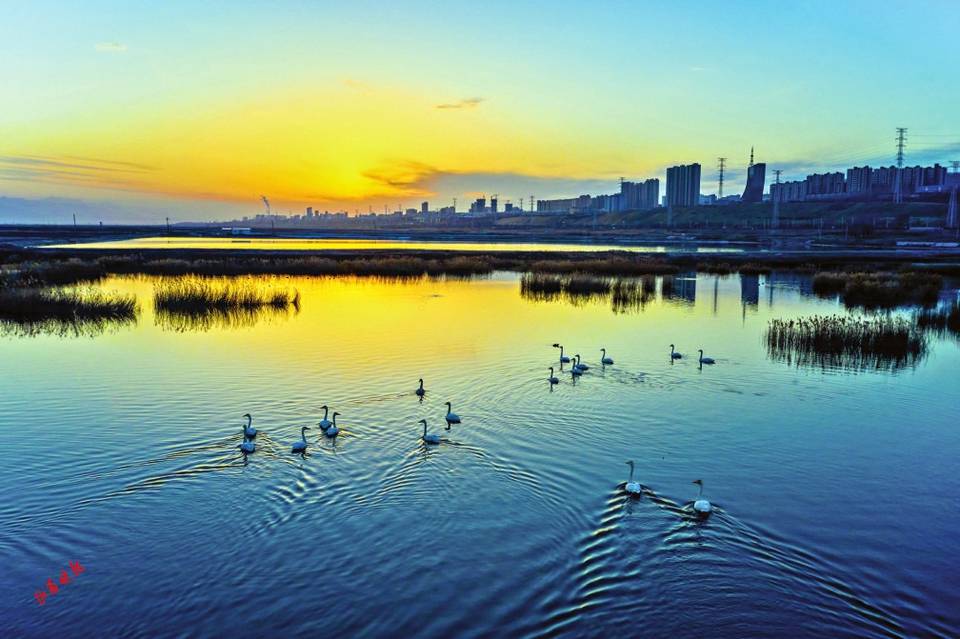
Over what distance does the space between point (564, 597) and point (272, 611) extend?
430 cm

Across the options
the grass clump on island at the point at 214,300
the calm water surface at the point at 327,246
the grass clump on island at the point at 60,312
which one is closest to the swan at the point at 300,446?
the grass clump on island at the point at 60,312

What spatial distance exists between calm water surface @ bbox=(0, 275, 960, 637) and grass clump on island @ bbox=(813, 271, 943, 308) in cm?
1944

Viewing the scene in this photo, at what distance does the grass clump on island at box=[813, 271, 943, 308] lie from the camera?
42719 millimetres

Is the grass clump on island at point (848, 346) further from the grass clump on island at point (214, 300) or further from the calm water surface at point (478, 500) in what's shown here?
the grass clump on island at point (214, 300)

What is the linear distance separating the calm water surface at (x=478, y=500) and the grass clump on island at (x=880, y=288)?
63.8 feet

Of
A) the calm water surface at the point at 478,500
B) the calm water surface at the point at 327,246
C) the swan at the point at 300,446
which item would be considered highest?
the calm water surface at the point at 327,246

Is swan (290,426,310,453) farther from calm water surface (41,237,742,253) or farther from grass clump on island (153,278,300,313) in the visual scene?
calm water surface (41,237,742,253)

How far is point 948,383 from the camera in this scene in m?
23.2

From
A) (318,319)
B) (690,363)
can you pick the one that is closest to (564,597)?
(690,363)

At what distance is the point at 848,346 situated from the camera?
1081 inches

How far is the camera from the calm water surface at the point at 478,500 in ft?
32.2

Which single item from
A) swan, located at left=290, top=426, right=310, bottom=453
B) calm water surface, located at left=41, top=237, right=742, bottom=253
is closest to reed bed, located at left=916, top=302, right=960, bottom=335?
swan, located at left=290, top=426, right=310, bottom=453

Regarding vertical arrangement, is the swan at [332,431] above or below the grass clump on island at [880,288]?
below

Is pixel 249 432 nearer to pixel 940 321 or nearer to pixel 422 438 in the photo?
pixel 422 438
